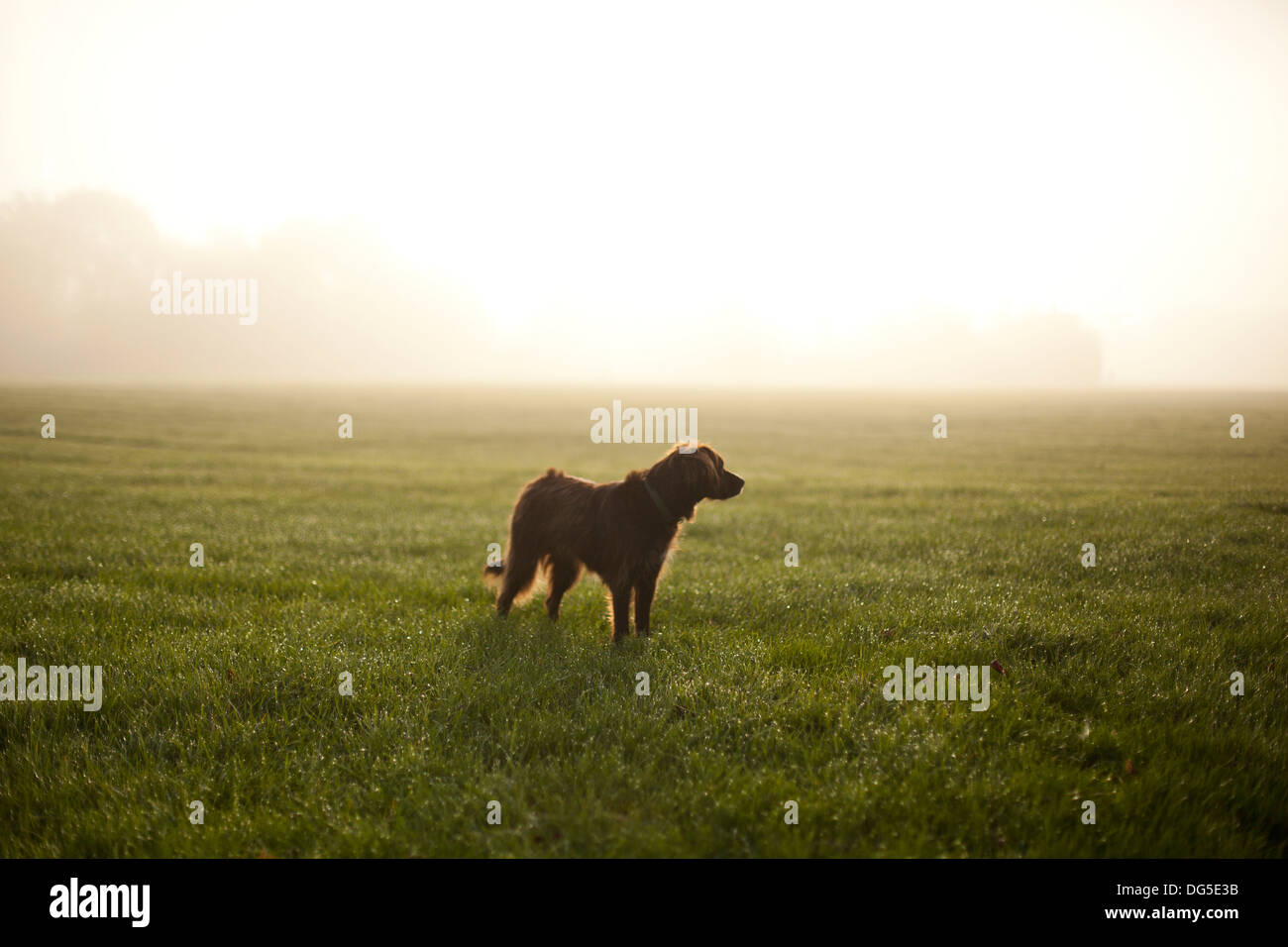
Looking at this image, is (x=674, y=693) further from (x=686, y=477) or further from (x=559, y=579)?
(x=559, y=579)

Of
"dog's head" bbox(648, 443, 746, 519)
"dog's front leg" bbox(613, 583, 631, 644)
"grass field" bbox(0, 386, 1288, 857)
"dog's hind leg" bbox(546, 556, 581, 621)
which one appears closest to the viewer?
"grass field" bbox(0, 386, 1288, 857)

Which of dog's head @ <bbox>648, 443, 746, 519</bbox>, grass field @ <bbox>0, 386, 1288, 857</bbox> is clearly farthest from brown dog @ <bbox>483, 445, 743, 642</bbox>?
grass field @ <bbox>0, 386, 1288, 857</bbox>

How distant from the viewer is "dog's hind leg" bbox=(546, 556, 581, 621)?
7.14 m

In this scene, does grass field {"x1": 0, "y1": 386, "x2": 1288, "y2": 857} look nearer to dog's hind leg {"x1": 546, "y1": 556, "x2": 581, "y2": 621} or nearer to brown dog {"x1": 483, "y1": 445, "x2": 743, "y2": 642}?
dog's hind leg {"x1": 546, "y1": 556, "x2": 581, "y2": 621}

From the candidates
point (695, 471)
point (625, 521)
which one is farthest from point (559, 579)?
point (695, 471)

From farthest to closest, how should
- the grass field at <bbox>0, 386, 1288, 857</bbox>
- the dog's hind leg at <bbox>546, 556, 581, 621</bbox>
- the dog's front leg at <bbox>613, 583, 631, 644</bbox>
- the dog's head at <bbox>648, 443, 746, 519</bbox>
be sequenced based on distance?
1. the dog's hind leg at <bbox>546, 556, 581, 621</bbox>
2. the dog's head at <bbox>648, 443, 746, 519</bbox>
3. the dog's front leg at <bbox>613, 583, 631, 644</bbox>
4. the grass field at <bbox>0, 386, 1288, 857</bbox>

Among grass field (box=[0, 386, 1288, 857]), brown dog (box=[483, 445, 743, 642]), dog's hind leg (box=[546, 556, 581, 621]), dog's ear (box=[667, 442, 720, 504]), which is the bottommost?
grass field (box=[0, 386, 1288, 857])

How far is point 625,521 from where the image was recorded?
21.4ft

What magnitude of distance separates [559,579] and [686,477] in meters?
1.95

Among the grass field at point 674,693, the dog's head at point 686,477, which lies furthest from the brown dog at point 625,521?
the grass field at point 674,693

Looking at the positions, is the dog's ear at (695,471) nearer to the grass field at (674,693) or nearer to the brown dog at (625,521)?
the brown dog at (625,521)

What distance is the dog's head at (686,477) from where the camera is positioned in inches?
259

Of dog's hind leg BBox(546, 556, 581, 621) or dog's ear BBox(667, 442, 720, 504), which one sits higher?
dog's ear BBox(667, 442, 720, 504)
